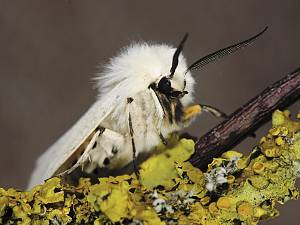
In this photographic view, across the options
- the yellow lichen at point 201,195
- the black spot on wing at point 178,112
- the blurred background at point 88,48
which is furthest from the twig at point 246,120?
the blurred background at point 88,48

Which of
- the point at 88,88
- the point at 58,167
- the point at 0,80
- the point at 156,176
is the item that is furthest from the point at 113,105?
the point at 0,80

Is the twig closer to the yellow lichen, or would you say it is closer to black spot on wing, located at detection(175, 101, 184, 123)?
the yellow lichen

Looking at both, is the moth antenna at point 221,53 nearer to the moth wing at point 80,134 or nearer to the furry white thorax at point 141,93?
the furry white thorax at point 141,93

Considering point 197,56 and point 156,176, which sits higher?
point 197,56

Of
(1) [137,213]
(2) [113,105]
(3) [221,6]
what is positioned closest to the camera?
(1) [137,213]

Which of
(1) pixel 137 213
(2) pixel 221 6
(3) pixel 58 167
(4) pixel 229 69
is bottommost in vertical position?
(1) pixel 137 213

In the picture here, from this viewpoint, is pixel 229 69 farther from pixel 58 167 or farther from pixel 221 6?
pixel 58 167
